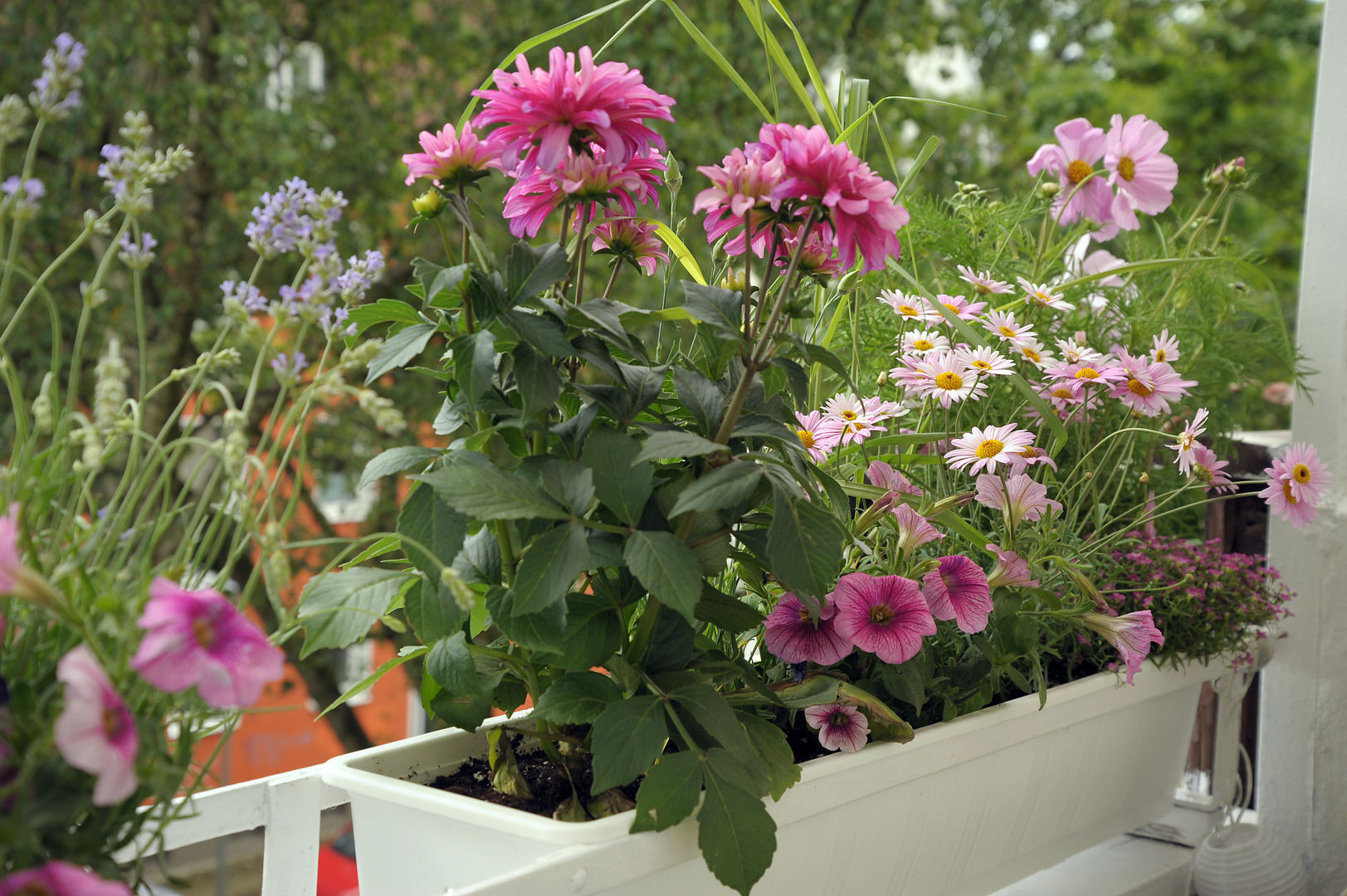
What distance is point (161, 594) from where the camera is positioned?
37 cm

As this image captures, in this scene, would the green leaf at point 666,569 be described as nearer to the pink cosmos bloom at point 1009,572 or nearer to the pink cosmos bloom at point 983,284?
the pink cosmos bloom at point 1009,572

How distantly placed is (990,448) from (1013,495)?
0.04m

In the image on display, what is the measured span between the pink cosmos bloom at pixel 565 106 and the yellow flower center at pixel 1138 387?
1.40ft

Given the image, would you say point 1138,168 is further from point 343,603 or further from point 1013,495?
point 343,603

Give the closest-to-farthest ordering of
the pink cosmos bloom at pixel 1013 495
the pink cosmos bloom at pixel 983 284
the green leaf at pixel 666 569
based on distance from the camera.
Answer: the green leaf at pixel 666 569 < the pink cosmos bloom at pixel 1013 495 < the pink cosmos bloom at pixel 983 284

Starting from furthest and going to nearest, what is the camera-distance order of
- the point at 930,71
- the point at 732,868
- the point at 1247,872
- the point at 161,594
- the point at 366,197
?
the point at 930,71
the point at 366,197
the point at 1247,872
the point at 732,868
the point at 161,594

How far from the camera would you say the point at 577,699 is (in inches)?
21.0

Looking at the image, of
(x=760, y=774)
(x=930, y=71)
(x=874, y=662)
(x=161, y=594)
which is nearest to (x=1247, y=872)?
(x=874, y=662)

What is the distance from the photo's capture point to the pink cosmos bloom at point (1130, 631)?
0.71 metres

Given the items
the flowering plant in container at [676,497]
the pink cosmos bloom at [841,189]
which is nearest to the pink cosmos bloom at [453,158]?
the flowering plant in container at [676,497]

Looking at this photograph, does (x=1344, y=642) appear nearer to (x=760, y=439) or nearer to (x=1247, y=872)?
(x=1247, y=872)

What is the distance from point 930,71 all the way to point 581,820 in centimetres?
379

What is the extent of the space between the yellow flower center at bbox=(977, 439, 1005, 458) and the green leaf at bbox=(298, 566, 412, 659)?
0.39 m

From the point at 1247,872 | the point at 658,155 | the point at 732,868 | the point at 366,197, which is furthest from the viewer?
the point at 366,197
